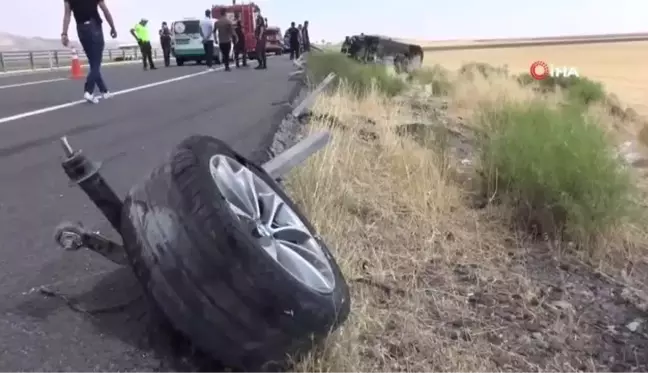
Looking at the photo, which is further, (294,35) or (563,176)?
(294,35)

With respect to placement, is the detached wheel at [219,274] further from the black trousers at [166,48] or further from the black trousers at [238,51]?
the black trousers at [166,48]

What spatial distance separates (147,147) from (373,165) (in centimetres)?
225

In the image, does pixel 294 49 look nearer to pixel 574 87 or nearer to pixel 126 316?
pixel 574 87

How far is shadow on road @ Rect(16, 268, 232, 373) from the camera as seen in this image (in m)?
3.26

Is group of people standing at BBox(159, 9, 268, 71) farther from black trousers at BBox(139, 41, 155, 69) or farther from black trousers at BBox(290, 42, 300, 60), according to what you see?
black trousers at BBox(290, 42, 300, 60)

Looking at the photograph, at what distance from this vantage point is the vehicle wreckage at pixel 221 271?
114 inches

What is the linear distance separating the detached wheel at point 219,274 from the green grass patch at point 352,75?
11.6 meters

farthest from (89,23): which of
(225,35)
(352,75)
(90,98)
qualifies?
(225,35)

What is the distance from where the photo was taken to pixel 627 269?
6086 millimetres

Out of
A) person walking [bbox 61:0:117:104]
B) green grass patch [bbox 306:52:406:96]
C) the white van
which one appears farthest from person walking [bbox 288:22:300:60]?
person walking [bbox 61:0:117:104]

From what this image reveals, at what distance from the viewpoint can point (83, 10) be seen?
11141 mm

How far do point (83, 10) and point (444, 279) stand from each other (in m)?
7.67

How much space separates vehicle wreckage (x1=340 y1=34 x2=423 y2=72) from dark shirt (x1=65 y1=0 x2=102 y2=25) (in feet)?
60.6

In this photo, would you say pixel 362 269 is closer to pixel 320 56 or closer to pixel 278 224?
pixel 278 224
